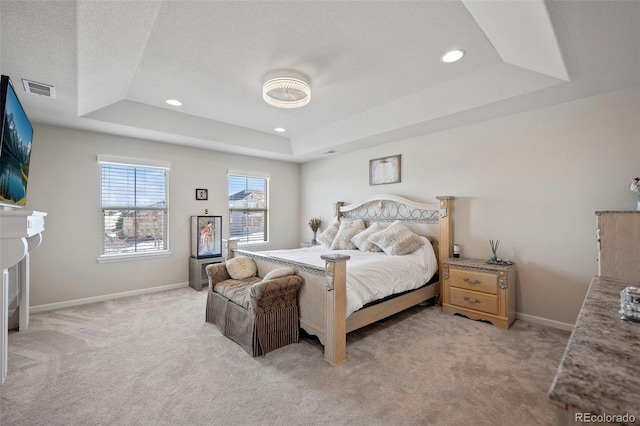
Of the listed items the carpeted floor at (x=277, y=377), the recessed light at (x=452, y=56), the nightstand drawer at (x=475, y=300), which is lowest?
the carpeted floor at (x=277, y=377)

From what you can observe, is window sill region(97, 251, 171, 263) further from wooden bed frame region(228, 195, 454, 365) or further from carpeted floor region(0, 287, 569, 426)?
wooden bed frame region(228, 195, 454, 365)

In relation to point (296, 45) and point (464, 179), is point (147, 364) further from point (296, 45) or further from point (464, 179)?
point (464, 179)

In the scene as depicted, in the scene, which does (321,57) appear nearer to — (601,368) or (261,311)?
Result: (261,311)

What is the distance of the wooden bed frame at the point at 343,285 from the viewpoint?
7.81ft

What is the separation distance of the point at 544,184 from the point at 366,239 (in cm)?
227

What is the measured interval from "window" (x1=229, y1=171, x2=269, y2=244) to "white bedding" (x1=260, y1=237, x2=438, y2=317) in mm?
2477

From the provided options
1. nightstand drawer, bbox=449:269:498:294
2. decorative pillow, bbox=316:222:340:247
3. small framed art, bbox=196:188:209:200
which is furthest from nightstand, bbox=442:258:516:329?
small framed art, bbox=196:188:209:200

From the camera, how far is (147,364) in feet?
7.86

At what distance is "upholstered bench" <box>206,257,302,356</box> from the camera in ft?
8.18

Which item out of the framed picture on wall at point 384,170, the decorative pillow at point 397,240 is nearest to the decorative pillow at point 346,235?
the decorative pillow at point 397,240

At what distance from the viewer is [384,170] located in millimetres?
4781

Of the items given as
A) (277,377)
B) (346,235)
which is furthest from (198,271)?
(277,377)

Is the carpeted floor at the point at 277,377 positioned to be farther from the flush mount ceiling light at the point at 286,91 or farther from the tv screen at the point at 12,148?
the flush mount ceiling light at the point at 286,91

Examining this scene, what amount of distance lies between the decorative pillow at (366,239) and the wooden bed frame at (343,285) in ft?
1.07
